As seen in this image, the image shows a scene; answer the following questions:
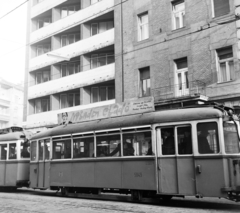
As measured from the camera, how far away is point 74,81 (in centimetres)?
2564

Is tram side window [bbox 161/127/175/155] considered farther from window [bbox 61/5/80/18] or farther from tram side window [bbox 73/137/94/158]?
window [bbox 61/5/80/18]

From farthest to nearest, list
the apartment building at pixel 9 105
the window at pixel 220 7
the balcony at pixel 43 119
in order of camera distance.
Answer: the apartment building at pixel 9 105
the balcony at pixel 43 119
the window at pixel 220 7

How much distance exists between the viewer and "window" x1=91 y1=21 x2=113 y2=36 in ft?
82.9

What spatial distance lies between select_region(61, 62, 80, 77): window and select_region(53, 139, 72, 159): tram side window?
14275 mm

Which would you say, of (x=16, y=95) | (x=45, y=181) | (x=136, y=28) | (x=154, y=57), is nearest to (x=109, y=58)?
(x=136, y=28)

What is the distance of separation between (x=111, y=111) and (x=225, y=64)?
301 inches

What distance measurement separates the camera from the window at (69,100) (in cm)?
2697

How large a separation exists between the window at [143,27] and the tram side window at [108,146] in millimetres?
10882

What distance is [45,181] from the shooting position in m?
13.6

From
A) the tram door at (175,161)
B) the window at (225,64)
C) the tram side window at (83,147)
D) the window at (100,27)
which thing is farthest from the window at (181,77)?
the tram door at (175,161)

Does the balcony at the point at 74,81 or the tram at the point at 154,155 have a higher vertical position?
the balcony at the point at 74,81

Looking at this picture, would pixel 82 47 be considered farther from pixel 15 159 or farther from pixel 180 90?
pixel 15 159

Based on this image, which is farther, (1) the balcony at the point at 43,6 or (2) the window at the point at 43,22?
(2) the window at the point at 43,22

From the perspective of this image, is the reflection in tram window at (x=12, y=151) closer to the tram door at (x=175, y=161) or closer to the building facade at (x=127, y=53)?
the building facade at (x=127, y=53)
